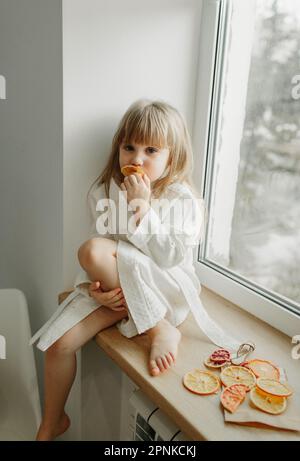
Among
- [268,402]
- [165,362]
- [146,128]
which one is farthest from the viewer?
[146,128]

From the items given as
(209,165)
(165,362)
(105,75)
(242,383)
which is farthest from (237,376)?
(105,75)

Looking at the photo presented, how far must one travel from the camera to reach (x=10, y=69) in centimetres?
121

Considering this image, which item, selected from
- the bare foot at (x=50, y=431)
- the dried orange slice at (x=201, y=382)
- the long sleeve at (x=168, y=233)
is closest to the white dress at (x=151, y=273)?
the long sleeve at (x=168, y=233)

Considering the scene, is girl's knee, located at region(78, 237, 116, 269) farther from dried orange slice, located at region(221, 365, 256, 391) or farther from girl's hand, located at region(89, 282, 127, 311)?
dried orange slice, located at region(221, 365, 256, 391)

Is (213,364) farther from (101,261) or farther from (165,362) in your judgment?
(101,261)

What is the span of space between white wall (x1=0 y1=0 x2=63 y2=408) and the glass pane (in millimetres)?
453

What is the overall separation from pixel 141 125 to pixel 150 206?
0.19 m

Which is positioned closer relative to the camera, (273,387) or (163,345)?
(273,387)

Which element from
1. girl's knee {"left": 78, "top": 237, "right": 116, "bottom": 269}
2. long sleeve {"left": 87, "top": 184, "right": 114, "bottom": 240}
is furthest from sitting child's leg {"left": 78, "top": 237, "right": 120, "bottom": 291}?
long sleeve {"left": 87, "top": 184, "right": 114, "bottom": 240}

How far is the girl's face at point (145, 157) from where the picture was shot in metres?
1.02

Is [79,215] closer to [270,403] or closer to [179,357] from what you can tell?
[179,357]

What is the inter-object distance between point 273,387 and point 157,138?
59 cm

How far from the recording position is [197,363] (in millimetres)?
917
